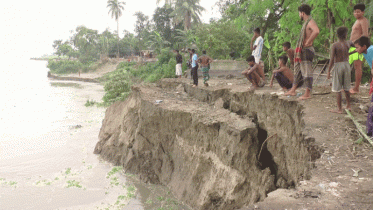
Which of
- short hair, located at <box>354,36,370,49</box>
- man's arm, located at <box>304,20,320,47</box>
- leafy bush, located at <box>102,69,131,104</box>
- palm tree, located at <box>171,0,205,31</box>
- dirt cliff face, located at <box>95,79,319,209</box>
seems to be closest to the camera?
short hair, located at <box>354,36,370,49</box>

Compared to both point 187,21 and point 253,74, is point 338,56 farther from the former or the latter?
point 187,21

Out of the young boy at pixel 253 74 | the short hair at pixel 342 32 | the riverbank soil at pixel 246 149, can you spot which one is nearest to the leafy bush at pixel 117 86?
the riverbank soil at pixel 246 149

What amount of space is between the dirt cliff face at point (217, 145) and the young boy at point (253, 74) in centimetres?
52

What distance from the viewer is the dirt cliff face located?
20.6 ft

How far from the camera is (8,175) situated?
12219 mm

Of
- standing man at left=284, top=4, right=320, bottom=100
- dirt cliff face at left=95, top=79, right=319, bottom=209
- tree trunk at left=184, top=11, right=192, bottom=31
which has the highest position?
tree trunk at left=184, top=11, right=192, bottom=31

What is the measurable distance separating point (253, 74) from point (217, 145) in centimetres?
266

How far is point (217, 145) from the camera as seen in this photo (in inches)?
294

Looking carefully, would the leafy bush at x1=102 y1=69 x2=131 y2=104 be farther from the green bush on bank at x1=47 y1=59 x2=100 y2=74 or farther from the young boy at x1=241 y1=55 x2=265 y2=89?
the green bush on bank at x1=47 y1=59 x2=100 y2=74

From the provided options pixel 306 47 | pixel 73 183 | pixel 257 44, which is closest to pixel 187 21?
pixel 257 44

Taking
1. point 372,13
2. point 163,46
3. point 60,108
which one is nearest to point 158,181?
point 372,13

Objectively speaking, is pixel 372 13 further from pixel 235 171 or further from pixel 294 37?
pixel 235 171

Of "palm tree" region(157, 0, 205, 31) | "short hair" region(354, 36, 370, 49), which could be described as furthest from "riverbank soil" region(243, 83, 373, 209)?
"palm tree" region(157, 0, 205, 31)

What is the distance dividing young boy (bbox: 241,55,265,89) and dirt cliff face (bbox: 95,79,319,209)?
0.52 metres
